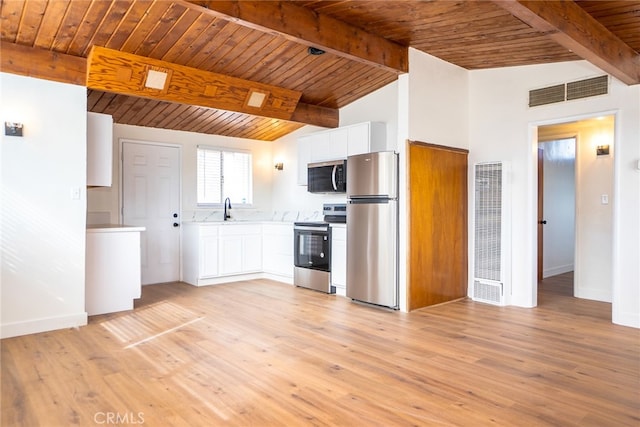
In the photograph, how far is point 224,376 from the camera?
2734 mm

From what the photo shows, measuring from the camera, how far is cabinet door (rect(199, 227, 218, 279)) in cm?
586

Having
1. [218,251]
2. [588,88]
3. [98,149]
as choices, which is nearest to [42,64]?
[98,149]

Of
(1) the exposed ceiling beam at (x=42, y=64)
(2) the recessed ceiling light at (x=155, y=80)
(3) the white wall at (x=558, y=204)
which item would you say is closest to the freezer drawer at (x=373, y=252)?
(2) the recessed ceiling light at (x=155, y=80)

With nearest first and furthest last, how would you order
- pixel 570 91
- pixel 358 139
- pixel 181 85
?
pixel 570 91 < pixel 181 85 < pixel 358 139

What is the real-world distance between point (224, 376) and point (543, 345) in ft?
8.36

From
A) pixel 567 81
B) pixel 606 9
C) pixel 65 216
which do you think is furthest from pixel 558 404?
pixel 65 216

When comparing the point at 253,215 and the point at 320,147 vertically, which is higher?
the point at 320,147

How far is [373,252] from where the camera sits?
4629mm

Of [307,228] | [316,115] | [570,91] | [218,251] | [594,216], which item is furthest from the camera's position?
[316,115]

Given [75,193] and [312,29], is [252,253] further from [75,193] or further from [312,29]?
[312,29]

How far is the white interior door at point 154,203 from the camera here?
5855mm

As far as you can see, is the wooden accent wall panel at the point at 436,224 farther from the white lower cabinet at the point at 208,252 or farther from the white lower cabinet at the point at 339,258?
the white lower cabinet at the point at 208,252

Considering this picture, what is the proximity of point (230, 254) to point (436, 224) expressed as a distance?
10.00ft

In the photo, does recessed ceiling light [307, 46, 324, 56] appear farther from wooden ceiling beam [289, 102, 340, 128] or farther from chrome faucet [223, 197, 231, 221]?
chrome faucet [223, 197, 231, 221]
